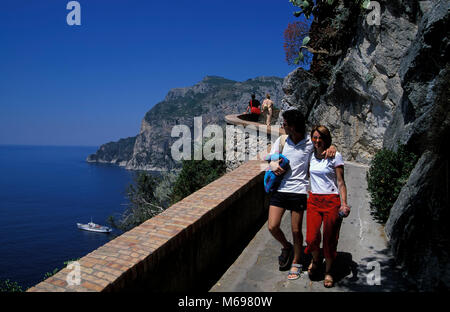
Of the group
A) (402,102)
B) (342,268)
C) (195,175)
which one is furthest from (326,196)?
(195,175)

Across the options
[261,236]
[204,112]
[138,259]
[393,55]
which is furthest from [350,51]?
[204,112]

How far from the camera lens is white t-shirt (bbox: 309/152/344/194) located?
3.48 m

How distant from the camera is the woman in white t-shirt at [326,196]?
11.4ft

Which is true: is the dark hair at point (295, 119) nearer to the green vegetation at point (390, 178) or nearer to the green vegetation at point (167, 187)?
the green vegetation at point (390, 178)

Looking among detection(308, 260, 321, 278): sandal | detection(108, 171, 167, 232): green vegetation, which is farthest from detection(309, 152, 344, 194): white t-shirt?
detection(108, 171, 167, 232): green vegetation

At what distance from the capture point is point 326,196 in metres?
3.50

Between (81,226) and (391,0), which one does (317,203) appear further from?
(81,226)

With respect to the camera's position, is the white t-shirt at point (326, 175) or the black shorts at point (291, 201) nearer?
the white t-shirt at point (326, 175)

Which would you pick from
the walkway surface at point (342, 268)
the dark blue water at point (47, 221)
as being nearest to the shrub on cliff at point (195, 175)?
the dark blue water at point (47, 221)

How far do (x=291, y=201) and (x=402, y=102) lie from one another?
5.21 meters

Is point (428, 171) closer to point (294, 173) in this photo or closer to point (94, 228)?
point (294, 173)

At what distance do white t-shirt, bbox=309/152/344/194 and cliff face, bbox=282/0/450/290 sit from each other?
3.98 feet

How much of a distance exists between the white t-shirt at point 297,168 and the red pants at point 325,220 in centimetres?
20
